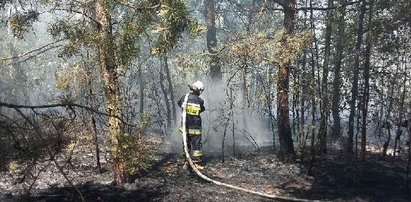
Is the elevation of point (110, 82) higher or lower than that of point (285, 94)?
higher

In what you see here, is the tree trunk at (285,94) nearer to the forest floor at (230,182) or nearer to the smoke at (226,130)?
the forest floor at (230,182)

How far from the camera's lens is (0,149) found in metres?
3.61

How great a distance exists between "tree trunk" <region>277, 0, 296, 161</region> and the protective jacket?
2457 millimetres

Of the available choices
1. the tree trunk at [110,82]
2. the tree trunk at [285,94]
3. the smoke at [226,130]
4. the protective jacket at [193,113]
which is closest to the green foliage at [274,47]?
the tree trunk at [285,94]

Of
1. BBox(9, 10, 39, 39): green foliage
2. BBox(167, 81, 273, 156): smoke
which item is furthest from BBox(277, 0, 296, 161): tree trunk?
BBox(9, 10, 39, 39): green foliage

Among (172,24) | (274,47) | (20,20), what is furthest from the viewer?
(274,47)

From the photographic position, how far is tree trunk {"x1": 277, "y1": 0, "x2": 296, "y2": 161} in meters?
11.5

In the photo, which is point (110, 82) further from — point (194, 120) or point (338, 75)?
point (338, 75)

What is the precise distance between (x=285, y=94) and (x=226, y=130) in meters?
9.23

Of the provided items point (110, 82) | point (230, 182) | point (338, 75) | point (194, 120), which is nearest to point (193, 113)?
point (194, 120)

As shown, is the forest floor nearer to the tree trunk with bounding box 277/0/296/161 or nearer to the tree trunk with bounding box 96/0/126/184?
the tree trunk with bounding box 277/0/296/161

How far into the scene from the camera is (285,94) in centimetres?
1173

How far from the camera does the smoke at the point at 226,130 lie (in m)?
14.3

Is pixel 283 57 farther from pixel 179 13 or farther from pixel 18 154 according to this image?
pixel 18 154
